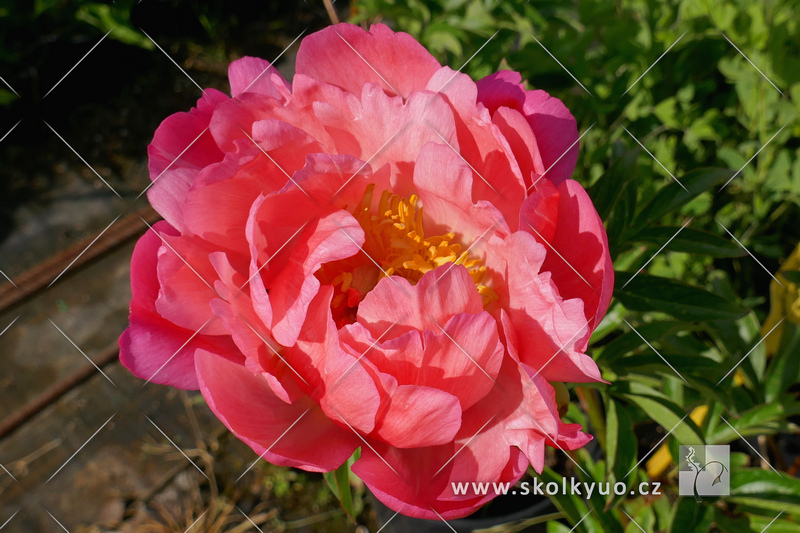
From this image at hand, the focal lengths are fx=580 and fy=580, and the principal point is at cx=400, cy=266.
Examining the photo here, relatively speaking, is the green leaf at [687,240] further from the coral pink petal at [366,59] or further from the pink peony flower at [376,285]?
the coral pink petal at [366,59]

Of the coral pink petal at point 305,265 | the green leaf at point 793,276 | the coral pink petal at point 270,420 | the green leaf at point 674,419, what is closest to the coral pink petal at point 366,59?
the coral pink petal at point 305,265

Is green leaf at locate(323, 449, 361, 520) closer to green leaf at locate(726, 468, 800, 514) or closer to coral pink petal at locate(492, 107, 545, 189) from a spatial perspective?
coral pink petal at locate(492, 107, 545, 189)

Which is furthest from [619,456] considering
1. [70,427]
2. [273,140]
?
[70,427]

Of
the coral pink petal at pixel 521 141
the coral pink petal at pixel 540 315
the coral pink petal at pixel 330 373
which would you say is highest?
the coral pink petal at pixel 521 141

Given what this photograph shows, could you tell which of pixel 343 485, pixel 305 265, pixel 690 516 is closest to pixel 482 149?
pixel 305 265

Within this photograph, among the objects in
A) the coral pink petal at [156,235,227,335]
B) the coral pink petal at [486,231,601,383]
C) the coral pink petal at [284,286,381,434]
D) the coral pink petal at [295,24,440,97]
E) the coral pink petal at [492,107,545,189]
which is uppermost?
the coral pink petal at [492,107,545,189]

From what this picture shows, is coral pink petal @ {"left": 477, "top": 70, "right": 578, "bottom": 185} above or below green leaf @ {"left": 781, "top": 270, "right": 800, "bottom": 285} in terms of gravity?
below

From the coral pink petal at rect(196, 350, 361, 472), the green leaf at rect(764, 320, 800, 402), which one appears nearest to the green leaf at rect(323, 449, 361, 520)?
the coral pink petal at rect(196, 350, 361, 472)
